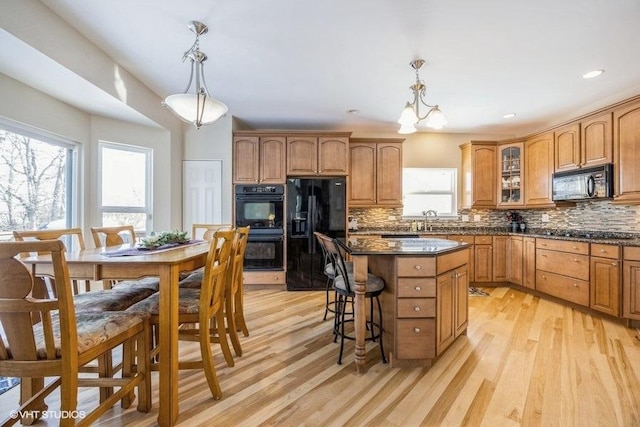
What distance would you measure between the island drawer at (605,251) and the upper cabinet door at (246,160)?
410cm

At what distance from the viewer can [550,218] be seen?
4.28m

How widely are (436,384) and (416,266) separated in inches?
30.6

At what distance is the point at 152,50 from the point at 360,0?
1.85 m

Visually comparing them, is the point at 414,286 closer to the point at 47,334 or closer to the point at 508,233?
the point at 47,334

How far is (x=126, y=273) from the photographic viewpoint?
1588mm

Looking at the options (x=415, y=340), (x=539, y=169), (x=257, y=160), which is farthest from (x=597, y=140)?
(x=257, y=160)

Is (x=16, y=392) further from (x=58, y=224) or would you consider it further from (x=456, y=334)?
(x=456, y=334)

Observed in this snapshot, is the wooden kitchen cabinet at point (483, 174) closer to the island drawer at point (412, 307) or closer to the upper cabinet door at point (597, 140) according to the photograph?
the upper cabinet door at point (597, 140)

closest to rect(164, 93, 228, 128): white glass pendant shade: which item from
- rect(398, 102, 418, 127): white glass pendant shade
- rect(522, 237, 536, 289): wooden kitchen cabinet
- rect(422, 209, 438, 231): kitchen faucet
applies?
rect(398, 102, 418, 127): white glass pendant shade

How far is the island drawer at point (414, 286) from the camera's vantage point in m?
2.05

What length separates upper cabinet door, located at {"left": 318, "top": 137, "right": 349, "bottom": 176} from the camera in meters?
4.18

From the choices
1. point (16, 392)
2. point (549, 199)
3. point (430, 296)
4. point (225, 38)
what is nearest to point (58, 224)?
point (16, 392)

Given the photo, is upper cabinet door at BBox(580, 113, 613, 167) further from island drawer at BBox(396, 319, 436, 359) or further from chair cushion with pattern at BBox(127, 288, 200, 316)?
chair cushion with pattern at BBox(127, 288, 200, 316)

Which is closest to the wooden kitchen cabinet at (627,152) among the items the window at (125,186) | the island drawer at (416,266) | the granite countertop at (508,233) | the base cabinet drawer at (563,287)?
the granite countertop at (508,233)
